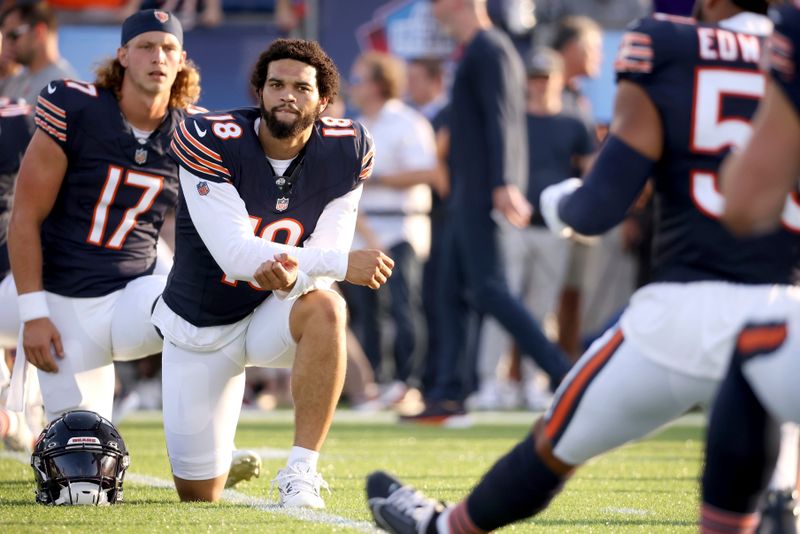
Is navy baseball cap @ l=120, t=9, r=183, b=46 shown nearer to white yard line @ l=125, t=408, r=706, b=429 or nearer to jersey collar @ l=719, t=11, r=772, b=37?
jersey collar @ l=719, t=11, r=772, b=37

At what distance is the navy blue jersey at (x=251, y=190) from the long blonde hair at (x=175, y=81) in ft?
2.35

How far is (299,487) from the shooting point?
378 centimetres

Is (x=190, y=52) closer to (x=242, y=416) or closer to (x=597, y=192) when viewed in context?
(x=242, y=416)

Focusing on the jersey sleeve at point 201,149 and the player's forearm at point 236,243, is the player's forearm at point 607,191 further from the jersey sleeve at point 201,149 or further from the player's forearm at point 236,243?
the jersey sleeve at point 201,149

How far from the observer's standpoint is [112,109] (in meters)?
4.55

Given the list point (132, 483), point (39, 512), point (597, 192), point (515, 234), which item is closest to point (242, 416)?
point (515, 234)

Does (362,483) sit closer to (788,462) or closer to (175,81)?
(175,81)

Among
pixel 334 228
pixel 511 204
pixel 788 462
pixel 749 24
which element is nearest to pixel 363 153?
pixel 334 228

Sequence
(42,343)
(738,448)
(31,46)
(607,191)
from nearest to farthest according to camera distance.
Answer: (738,448)
(607,191)
(42,343)
(31,46)

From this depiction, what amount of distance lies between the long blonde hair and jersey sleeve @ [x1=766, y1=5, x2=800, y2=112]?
2817 mm

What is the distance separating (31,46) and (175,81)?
210 centimetres

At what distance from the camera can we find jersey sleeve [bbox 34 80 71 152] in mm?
4406

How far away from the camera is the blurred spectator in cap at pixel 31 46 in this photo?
255 inches

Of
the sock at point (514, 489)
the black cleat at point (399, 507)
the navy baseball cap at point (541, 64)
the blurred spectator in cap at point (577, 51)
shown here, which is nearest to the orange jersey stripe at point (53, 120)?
the black cleat at point (399, 507)
